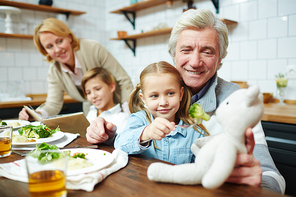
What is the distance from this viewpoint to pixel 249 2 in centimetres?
240

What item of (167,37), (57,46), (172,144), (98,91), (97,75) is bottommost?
(172,144)

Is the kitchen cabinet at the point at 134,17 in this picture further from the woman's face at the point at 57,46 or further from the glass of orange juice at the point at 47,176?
the glass of orange juice at the point at 47,176

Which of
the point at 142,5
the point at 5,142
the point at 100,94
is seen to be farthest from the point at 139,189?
the point at 142,5

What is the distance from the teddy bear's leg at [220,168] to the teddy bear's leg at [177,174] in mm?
68

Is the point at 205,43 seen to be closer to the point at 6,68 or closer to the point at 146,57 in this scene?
the point at 146,57

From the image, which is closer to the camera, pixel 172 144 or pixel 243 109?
pixel 243 109

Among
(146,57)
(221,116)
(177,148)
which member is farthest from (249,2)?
(221,116)

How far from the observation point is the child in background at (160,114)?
36.7 inches

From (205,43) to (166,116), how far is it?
378 millimetres

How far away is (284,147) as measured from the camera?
1.77 metres

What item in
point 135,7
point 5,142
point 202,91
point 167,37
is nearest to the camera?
point 5,142

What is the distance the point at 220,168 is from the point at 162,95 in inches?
19.4

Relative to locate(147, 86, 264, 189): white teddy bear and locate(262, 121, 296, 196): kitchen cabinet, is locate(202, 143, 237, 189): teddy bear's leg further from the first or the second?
locate(262, 121, 296, 196): kitchen cabinet

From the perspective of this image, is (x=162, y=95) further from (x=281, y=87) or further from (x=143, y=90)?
(x=281, y=87)
